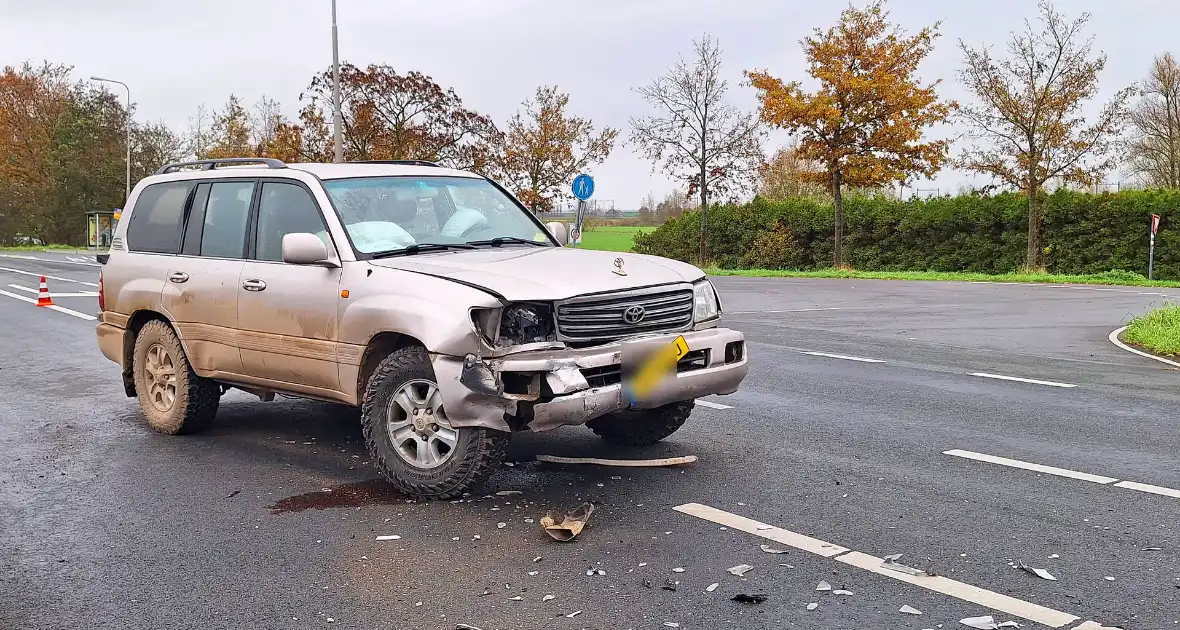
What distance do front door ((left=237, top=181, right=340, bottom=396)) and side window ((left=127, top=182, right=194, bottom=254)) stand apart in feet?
3.08

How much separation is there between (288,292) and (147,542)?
5.90ft

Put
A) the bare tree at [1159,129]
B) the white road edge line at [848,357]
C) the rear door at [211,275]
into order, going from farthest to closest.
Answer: the bare tree at [1159,129] → the white road edge line at [848,357] → the rear door at [211,275]

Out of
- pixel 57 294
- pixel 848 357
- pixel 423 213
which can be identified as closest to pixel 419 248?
pixel 423 213

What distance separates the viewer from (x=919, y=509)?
5172 millimetres

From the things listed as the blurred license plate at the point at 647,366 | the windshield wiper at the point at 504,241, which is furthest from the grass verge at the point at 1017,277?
the blurred license plate at the point at 647,366

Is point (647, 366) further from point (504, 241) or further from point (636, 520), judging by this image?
point (504, 241)

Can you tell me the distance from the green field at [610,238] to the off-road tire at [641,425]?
39555 mm

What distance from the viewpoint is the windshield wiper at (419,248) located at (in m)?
5.91

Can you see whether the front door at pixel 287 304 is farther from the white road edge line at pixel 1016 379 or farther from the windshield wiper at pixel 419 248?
the white road edge line at pixel 1016 379

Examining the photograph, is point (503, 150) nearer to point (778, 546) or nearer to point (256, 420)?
point (256, 420)

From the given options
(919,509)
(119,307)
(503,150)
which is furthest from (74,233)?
(919,509)

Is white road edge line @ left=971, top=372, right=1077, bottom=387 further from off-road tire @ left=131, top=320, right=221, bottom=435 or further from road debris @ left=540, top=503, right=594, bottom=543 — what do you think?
off-road tire @ left=131, top=320, right=221, bottom=435

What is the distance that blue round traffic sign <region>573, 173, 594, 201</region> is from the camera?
25.0 meters

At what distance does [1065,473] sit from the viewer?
19.5ft
